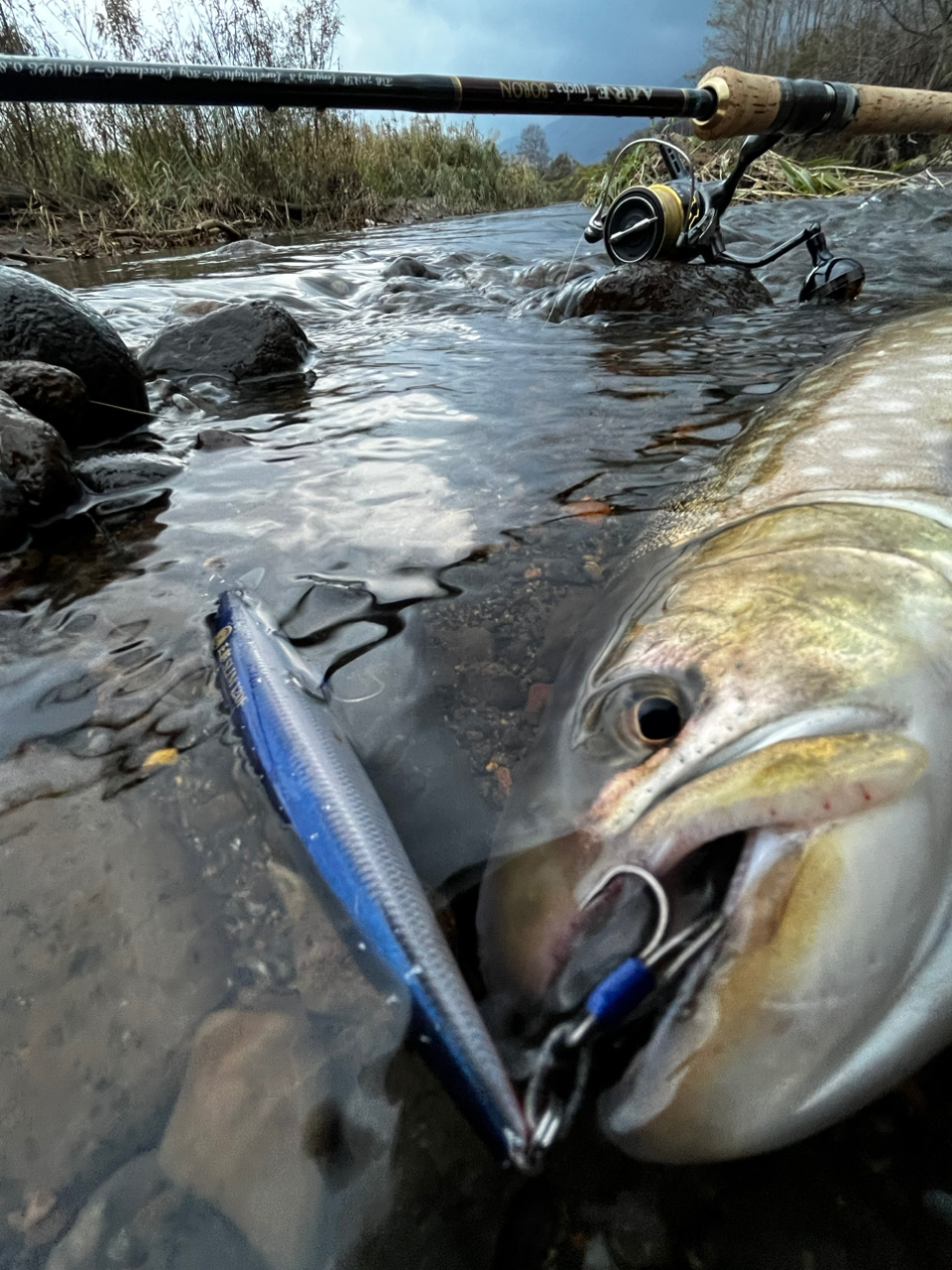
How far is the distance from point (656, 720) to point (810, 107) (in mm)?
5682

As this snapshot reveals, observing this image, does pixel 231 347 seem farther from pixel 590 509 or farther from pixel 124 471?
pixel 590 509

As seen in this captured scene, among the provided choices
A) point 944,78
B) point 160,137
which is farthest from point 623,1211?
point 944,78

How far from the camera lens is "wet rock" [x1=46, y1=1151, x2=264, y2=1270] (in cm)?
82

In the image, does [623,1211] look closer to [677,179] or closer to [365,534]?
[365,534]

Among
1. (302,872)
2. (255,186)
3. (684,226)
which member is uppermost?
(255,186)

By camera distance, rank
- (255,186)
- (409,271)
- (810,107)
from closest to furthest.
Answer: (810,107) → (409,271) → (255,186)

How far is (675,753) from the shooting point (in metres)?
0.97

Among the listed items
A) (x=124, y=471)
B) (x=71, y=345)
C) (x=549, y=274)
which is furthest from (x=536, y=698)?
(x=549, y=274)

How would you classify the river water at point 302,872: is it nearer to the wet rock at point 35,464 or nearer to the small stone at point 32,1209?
the small stone at point 32,1209

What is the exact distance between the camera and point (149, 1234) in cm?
84

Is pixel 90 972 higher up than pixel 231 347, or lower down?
lower down

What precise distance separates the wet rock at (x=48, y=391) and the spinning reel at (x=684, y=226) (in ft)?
13.3

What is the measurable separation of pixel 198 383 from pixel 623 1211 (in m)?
4.20

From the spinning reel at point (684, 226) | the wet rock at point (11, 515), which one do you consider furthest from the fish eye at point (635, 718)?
the spinning reel at point (684, 226)
